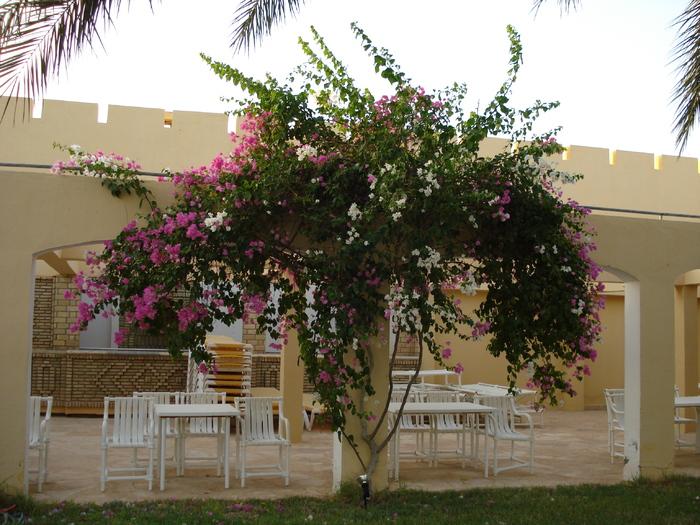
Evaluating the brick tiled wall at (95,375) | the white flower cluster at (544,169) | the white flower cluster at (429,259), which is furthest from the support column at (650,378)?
the brick tiled wall at (95,375)

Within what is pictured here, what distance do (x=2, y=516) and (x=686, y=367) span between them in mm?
11065

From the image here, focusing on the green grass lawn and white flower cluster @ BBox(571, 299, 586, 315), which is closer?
the green grass lawn

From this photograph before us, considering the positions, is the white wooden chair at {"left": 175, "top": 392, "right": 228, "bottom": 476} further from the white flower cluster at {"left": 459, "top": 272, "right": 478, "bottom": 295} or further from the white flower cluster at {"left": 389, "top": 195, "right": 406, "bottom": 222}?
the white flower cluster at {"left": 389, "top": 195, "right": 406, "bottom": 222}

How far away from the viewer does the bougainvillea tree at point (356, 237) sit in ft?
21.5

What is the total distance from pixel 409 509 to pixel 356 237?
8.68 feet

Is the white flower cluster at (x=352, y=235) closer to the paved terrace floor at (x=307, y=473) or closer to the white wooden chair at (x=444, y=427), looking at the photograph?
the paved terrace floor at (x=307, y=473)

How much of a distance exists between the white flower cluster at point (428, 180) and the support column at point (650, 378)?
10.8 feet

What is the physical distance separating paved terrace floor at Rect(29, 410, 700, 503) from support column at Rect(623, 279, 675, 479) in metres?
0.53

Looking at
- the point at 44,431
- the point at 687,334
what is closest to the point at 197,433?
the point at 44,431

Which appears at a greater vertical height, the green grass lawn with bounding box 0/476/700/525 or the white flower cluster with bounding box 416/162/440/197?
the white flower cluster with bounding box 416/162/440/197

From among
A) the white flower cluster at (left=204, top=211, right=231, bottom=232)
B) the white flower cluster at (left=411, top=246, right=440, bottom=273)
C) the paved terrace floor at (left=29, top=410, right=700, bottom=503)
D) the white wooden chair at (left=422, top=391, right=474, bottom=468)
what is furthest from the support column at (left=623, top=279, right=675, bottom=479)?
the white flower cluster at (left=204, top=211, right=231, bottom=232)

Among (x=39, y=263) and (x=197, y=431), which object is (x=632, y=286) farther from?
(x=39, y=263)

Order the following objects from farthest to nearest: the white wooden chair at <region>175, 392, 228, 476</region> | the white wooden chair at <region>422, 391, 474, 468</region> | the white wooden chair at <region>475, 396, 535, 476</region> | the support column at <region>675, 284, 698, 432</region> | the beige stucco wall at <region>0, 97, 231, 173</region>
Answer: the beige stucco wall at <region>0, 97, 231, 173</region>
the support column at <region>675, 284, 698, 432</region>
the white wooden chair at <region>422, 391, 474, 468</region>
the white wooden chair at <region>475, 396, 535, 476</region>
the white wooden chair at <region>175, 392, 228, 476</region>

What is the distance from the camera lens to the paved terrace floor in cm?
756
